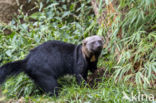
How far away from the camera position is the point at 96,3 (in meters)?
6.52

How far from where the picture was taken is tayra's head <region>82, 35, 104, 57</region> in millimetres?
5731

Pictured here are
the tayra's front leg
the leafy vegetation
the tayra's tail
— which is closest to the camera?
the leafy vegetation

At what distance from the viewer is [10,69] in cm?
550

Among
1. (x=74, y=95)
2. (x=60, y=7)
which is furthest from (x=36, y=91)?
(x=60, y=7)

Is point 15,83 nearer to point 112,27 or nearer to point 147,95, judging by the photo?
point 112,27

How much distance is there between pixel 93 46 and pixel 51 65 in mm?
987

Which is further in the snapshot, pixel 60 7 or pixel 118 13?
pixel 60 7

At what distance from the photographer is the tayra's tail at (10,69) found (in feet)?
17.9

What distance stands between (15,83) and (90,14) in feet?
11.9

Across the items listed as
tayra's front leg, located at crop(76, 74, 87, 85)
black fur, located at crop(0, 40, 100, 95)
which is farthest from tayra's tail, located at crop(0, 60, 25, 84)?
tayra's front leg, located at crop(76, 74, 87, 85)

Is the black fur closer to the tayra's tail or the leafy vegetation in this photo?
the tayra's tail

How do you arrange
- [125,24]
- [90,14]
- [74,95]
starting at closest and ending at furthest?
[74,95] < [125,24] < [90,14]

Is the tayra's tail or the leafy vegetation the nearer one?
the leafy vegetation

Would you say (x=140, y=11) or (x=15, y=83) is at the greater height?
(x=140, y=11)
